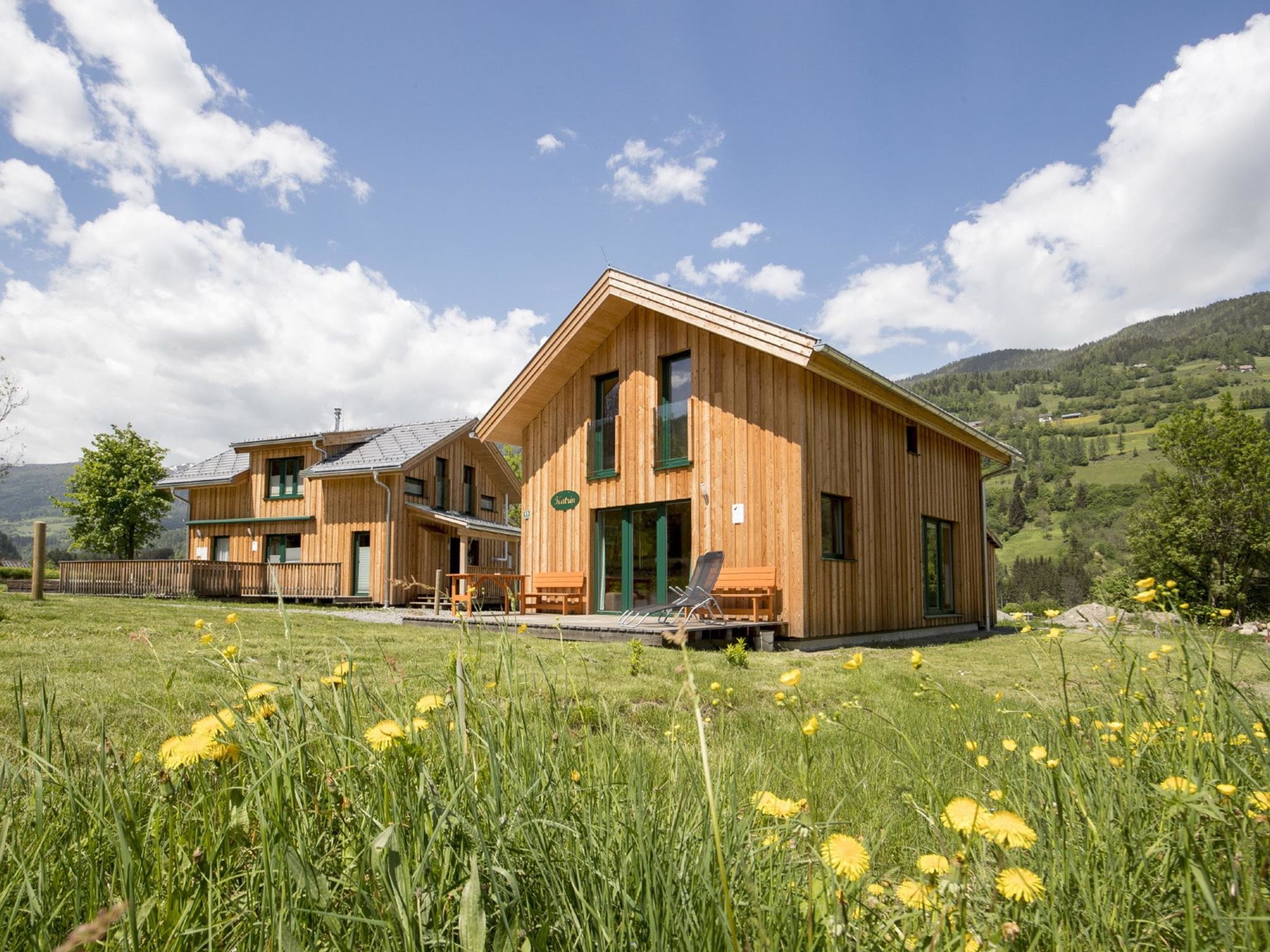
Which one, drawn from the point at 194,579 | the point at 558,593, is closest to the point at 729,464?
the point at 558,593

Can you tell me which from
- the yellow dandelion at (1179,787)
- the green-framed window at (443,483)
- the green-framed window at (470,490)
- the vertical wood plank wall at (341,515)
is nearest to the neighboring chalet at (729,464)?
the yellow dandelion at (1179,787)

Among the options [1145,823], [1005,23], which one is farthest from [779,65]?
[1145,823]

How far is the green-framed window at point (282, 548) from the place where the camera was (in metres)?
25.3

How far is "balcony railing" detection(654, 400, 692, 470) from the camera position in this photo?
12.5 m

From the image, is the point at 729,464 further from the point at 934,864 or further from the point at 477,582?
the point at 934,864

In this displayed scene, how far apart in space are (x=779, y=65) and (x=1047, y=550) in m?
69.9

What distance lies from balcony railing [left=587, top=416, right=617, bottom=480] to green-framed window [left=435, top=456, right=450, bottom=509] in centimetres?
1260

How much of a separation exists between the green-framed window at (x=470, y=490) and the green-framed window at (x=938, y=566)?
16297 millimetres

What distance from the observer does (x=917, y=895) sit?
1.04 meters

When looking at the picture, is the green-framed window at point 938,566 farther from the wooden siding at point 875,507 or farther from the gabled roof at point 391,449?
the gabled roof at point 391,449

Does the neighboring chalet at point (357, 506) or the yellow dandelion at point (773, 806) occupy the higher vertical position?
the neighboring chalet at point (357, 506)

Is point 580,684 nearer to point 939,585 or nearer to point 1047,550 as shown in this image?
point 939,585

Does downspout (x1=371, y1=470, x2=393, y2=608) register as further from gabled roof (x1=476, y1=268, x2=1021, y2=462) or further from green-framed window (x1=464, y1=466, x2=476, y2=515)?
gabled roof (x1=476, y1=268, x2=1021, y2=462)

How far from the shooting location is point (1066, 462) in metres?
99.2
